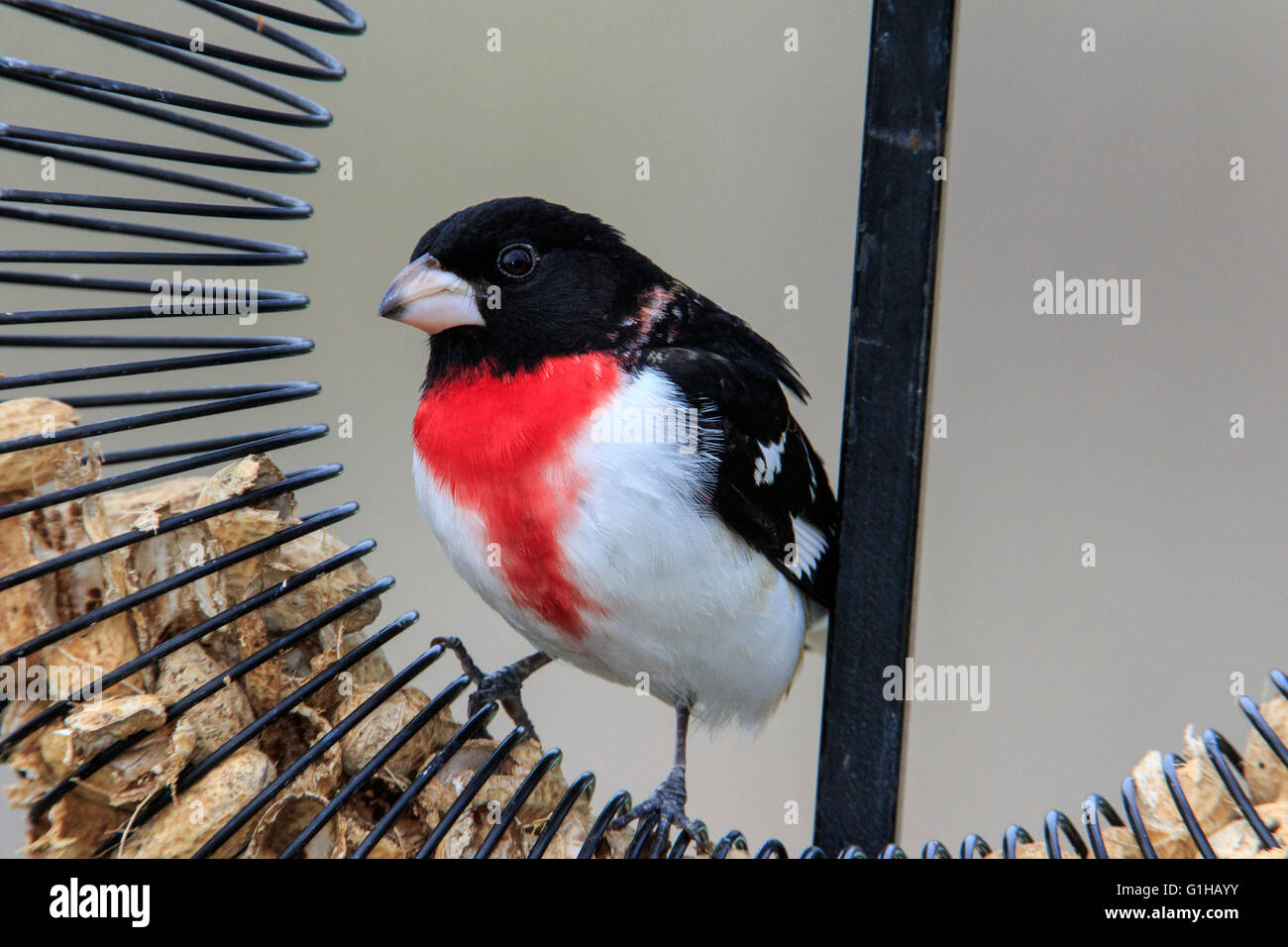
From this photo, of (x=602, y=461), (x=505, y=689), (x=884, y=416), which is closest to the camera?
(x=884, y=416)

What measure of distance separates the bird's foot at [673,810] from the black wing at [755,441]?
29 centimetres

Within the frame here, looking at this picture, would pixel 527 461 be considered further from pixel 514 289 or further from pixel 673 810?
pixel 673 810

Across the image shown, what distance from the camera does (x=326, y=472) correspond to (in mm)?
1109

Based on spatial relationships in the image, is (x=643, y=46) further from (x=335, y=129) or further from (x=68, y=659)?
(x=68, y=659)

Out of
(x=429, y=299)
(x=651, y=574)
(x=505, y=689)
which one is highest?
(x=429, y=299)

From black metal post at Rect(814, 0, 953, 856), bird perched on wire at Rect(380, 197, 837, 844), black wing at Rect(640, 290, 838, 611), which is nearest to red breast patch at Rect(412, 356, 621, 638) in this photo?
bird perched on wire at Rect(380, 197, 837, 844)

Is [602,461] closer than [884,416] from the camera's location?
No

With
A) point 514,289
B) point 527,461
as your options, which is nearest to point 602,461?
point 527,461

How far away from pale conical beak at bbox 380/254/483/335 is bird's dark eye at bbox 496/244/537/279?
0.06 m

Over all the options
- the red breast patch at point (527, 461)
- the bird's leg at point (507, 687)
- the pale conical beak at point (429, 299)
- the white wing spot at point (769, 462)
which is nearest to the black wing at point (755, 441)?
the white wing spot at point (769, 462)

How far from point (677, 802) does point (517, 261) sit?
2.23ft

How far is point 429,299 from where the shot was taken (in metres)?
1.42

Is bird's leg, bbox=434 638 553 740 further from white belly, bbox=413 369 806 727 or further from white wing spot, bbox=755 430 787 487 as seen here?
white wing spot, bbox=755 430 787 487
